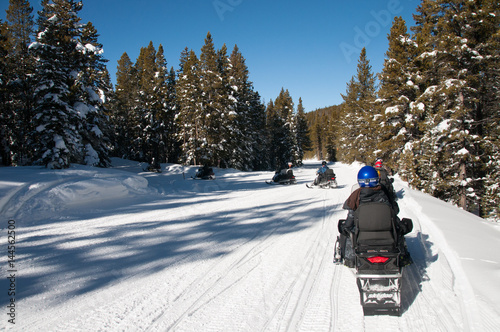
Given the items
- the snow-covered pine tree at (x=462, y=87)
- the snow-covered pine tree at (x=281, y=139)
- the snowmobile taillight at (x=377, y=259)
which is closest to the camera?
the snowmobile taillight at (x=377, y=259)

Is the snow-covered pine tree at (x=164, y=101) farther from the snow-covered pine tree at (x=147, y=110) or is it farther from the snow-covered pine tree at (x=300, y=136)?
the snow-covered pine tree at (x=300, y=136)

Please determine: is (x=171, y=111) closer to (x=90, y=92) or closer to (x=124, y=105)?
(x=124, y=105)

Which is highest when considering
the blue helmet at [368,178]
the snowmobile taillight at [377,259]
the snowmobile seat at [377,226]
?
the blue helmet at [368,178]

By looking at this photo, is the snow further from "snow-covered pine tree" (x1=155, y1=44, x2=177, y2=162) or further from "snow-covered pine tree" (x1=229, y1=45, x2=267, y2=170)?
"snow-covered pine tree" (x1=155, y1=44, x2=177, y2=162)

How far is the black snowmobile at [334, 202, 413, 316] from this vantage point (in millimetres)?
3496

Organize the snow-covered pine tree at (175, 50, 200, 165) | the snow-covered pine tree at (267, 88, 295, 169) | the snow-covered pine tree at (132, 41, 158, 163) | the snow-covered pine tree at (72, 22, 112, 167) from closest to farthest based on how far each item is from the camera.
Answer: the snow-covered pine tree at (72, 22, 112, 167) → the snow-covered pine tree at (175, 50, 200, 165) → the snow-covered pine tree at (132, 41, 158, 163) → the snow-covered pine tree at (267, 88, 295, 169)

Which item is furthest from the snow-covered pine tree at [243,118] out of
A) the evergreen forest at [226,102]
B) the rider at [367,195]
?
the rider at [367,195]

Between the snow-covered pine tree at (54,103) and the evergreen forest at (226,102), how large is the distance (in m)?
0.08

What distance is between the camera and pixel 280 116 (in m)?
53.3

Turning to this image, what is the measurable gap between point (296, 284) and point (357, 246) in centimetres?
134

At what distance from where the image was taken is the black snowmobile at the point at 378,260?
3.50 meters

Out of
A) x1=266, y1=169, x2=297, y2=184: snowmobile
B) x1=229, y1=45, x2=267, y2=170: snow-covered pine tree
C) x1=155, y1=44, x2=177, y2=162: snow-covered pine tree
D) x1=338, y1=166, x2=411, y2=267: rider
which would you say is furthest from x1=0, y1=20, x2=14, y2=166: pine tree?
x1=338, y1=166, x2=411, y2=267: rider

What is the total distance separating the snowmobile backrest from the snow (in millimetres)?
973

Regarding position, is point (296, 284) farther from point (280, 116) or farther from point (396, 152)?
point (280, 116)
